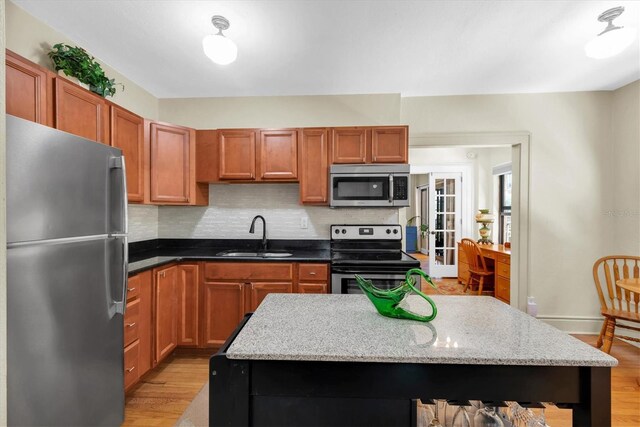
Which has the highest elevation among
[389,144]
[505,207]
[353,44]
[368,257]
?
[353,44]

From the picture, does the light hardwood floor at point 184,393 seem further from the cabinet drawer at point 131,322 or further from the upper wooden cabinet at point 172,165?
the upper wooden cabinet at point 172,165

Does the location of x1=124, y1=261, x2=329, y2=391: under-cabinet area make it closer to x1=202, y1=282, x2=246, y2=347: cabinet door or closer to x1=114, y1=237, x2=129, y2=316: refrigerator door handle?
x1=202, y1=282, x2=246, y2=347: cabinet door

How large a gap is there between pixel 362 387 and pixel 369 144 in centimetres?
238

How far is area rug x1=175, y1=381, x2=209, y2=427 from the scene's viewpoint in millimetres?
1878

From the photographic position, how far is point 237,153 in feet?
9.82

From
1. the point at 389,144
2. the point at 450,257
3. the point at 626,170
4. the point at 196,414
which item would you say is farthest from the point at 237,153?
the point at 450,257

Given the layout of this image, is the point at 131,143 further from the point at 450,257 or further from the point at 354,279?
the point at 450,257

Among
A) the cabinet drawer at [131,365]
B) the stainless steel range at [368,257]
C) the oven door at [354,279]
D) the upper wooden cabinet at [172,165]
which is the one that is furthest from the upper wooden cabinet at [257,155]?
the cabinet drawer at [131,365]

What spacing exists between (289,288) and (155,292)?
3.50 ft

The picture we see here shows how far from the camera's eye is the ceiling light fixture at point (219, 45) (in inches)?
74.9

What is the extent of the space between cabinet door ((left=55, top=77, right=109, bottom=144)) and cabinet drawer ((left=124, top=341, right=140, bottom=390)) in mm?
1464

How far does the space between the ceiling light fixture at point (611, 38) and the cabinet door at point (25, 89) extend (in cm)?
340

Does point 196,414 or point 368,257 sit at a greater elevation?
point 368,257

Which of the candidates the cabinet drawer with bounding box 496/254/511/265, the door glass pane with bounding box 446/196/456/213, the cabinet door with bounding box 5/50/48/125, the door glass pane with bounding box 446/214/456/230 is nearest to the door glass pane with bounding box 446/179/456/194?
the door glass pane with bounding box 446/196/456/213
